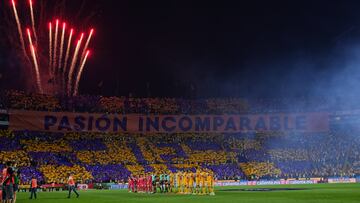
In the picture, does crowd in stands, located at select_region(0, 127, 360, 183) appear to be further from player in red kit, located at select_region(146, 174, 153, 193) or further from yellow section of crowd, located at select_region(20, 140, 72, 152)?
player in red kit, located at select_region(146, 174, 153, 193)

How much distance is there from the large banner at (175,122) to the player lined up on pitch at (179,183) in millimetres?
26248

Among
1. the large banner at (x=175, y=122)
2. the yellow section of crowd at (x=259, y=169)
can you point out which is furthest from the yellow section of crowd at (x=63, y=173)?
the yellow section of crowd at (x=259, y=169)

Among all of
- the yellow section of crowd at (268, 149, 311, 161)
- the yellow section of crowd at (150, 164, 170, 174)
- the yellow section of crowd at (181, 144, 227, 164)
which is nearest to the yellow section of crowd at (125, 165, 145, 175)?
the yellow section of crowd at (150, 164, 170, 174)

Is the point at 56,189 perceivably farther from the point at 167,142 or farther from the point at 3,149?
the point at 167,142

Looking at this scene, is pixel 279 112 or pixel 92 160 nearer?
pixel 92 160

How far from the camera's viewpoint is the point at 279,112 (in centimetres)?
7375

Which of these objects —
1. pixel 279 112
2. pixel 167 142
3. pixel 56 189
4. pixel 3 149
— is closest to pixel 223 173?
pixel 167 142

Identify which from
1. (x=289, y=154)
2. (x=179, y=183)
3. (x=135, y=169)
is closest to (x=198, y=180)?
(x=179, y=183)

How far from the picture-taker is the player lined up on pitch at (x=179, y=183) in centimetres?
3433

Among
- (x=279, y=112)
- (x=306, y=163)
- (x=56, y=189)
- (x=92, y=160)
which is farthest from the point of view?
(x=279, y=112)

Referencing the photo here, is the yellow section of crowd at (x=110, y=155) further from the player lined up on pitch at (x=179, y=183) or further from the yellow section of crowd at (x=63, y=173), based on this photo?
the player lined up on pitch at (x=179, y=183)

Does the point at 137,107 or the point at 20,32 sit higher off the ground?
the point at 20,32

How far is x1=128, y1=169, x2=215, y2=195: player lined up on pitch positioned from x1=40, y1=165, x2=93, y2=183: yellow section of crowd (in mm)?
16382

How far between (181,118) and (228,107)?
28.0ft
